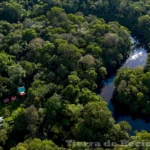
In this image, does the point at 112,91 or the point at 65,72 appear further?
the point at 112,91

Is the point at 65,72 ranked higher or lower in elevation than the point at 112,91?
higher

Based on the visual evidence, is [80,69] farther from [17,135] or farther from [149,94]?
[17,135]

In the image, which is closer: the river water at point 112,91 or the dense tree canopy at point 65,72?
the dense tree canopy at point 65,72

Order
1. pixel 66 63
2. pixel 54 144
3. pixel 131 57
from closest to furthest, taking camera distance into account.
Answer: pixel 54 144, pixel 66 63, pixel 131 57

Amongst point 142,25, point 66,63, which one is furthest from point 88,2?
point 66,63

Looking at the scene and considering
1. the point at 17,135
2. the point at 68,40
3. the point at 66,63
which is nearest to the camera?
the point at 17,135

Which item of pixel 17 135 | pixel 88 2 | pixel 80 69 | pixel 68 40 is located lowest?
pixel 17 135

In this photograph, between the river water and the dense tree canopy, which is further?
the river water

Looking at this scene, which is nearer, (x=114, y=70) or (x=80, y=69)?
(x=80, y=69)
